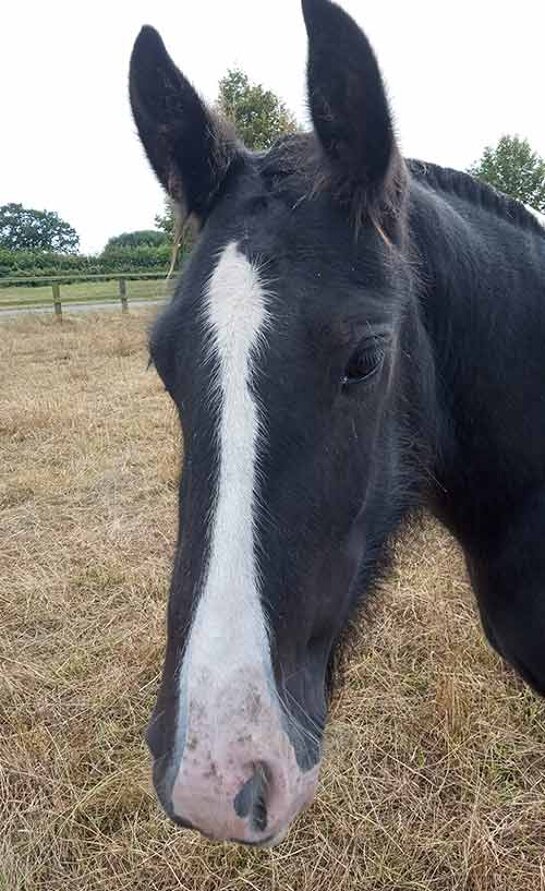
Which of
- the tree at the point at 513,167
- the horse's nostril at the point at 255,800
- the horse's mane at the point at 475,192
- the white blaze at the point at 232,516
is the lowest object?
the horse's nostril at the point at 255,800

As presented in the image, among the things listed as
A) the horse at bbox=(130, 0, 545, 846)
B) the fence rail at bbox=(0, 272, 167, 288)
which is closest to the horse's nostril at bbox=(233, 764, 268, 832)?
the horse at bbox=(130, 0, 545, 846)

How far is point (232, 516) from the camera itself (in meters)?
1.36

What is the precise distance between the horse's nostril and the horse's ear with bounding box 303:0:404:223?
1.29 meters

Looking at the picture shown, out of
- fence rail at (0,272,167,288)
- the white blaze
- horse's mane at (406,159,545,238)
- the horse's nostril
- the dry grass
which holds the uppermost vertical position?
horse's mane at (406,159,545,238)

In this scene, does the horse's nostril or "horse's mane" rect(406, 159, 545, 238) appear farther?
"horse's mane" rect(406, 159, 545, 238)

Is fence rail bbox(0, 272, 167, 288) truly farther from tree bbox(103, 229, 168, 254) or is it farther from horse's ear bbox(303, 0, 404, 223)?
horse's ear bbox(303, 0, 404, 223)

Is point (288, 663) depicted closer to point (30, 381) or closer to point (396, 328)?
point (396, 328)

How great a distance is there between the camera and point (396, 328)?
5.59ft

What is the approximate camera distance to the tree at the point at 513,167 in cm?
2908

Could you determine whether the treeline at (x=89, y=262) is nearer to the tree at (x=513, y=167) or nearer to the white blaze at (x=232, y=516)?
the tree at (x=513, y=167)

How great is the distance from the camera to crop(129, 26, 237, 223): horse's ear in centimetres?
186

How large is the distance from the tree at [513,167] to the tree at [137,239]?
21711 mm

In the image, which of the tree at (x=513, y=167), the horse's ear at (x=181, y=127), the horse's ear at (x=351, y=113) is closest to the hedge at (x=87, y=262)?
the tree at (x=513, y=167)

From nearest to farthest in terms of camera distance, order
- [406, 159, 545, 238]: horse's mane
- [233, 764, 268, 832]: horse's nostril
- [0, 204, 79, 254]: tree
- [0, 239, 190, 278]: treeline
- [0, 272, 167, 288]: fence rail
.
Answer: [233, 764, 268, 832]: horse's nostril → [406, 159, 545, 238]: horse's mane → [0, 272, 167, 288]: fence rail → [0, 239, 190, 278]: treeline → [0, 204, 79, 254]: tree
